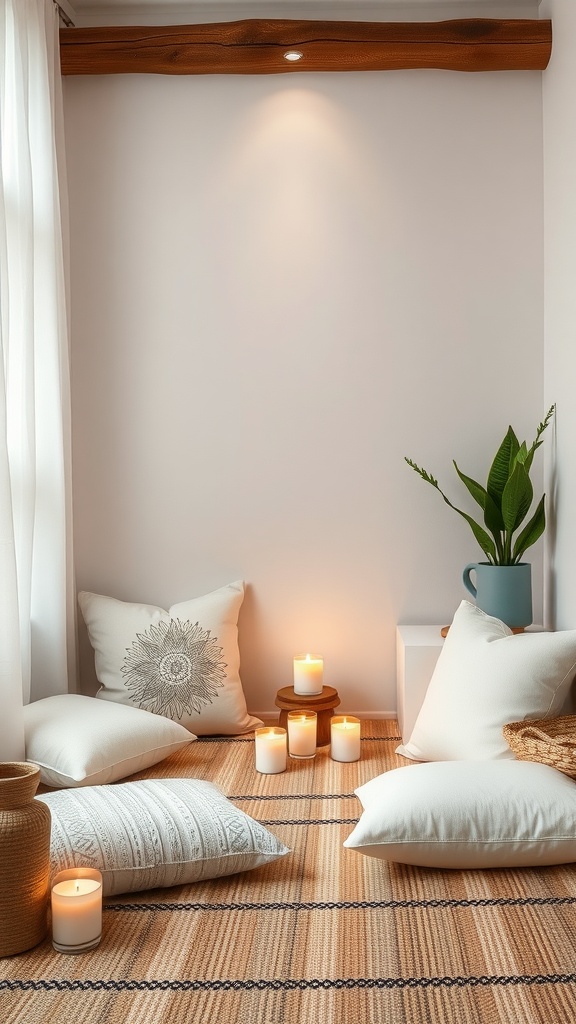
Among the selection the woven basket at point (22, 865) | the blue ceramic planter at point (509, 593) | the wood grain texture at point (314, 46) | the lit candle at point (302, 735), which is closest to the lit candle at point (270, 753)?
the lit candle at point (302, 735)

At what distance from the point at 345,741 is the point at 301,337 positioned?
4.28 ft

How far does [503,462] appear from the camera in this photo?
8.89 ft

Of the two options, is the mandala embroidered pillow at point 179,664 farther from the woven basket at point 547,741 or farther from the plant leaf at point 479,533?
the woven basket at point 547,741

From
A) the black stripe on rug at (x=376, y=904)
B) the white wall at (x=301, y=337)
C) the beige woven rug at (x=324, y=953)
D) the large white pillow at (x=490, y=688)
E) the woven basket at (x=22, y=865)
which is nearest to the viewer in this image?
the beige woven rug at (x=324, y=953)

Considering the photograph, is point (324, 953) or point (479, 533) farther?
point (479, 533)

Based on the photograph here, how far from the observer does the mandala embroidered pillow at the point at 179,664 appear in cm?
279

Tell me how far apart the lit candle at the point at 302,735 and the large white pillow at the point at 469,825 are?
2.33ft

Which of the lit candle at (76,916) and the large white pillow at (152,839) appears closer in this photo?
the lit candle at (76,916)

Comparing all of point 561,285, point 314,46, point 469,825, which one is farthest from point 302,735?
point 314,46

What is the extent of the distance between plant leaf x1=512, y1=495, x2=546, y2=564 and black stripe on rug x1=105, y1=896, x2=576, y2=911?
1191mm

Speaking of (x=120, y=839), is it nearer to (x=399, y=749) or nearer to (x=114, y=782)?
(x=114, y=782)

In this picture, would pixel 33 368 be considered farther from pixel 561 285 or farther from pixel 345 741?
pixel 561 285

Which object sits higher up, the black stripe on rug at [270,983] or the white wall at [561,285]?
the white wall at [561,285]

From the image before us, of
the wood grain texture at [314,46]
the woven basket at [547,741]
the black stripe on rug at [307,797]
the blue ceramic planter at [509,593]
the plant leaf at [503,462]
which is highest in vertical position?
the wood grain texture at [314,46]
